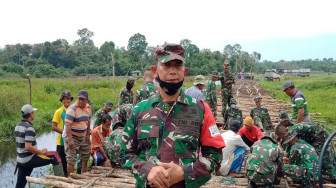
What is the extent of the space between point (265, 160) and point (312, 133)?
39.8 inches

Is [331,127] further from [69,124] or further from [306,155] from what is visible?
[69,124]

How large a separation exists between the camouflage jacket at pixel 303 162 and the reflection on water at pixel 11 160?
606 centimetres

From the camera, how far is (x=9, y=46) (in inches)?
2202

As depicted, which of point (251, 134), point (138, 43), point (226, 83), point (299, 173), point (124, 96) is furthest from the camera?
point (138, 43)

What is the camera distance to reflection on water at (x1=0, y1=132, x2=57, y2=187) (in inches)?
314

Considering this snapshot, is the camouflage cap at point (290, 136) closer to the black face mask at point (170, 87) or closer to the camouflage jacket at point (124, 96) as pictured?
the black face mask at point (170, 87)

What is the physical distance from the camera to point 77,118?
17.5 ft

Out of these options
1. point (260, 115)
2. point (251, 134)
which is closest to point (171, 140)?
point (251, 134)

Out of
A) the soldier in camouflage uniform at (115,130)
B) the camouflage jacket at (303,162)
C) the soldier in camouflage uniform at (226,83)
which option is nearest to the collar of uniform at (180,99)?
the camouflage jacket at (303,162)

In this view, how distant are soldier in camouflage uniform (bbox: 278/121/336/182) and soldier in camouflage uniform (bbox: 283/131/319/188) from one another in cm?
17

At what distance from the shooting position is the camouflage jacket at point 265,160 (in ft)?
13.1

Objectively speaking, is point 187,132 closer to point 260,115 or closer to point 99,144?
point 99,144

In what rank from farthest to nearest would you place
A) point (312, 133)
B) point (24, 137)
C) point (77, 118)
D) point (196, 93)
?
1. point (196, 93)
2. point (77, 118)
3. point (24, 137)
4. point (312, 133)

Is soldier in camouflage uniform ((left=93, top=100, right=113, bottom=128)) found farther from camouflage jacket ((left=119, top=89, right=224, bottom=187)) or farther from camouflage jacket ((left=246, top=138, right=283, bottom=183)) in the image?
camouflage jacket ((left=119, top=89, right=224, bottom=187))
